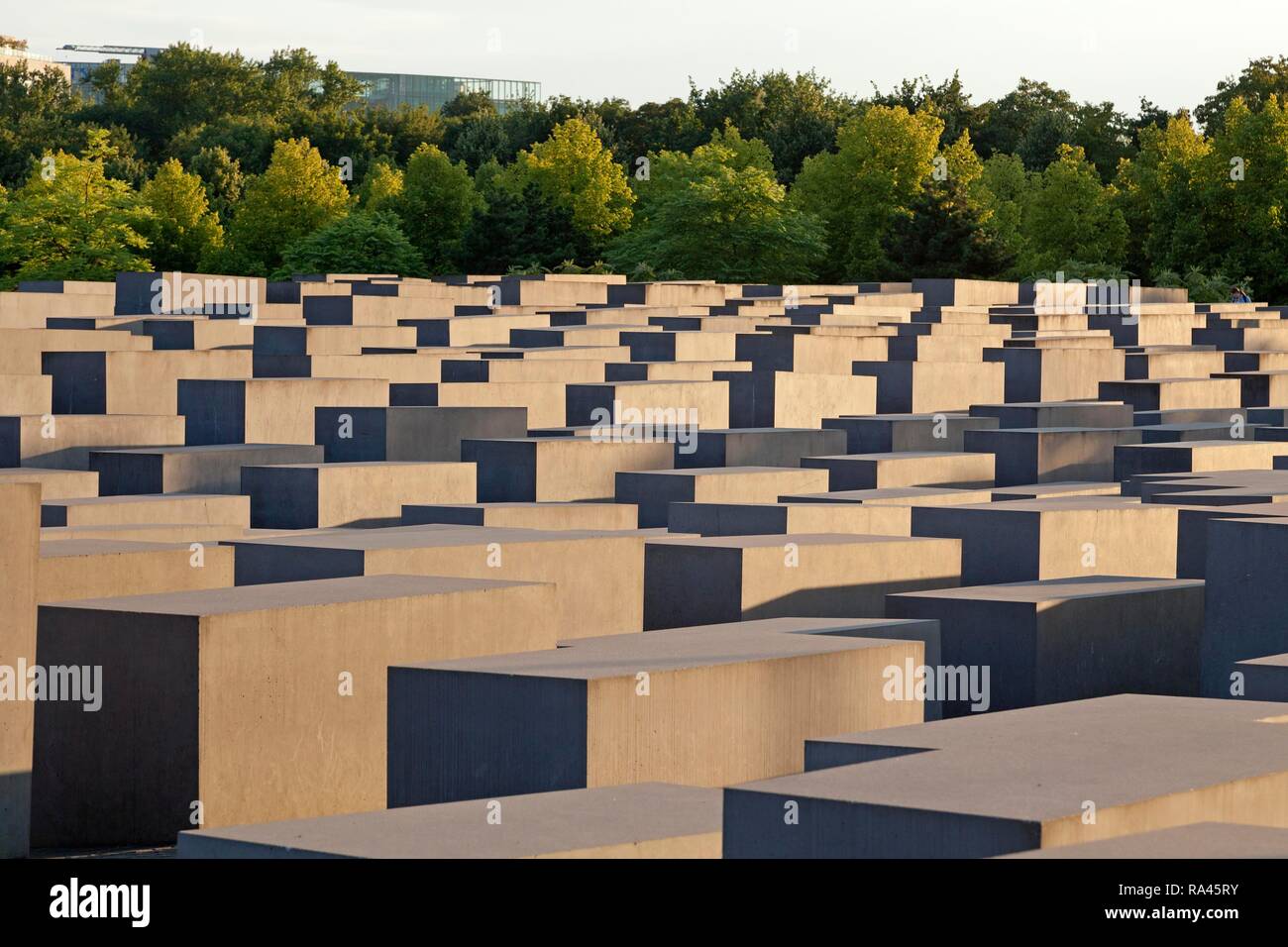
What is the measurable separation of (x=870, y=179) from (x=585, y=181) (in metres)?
8.87

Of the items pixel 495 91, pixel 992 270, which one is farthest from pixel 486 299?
pixel 495 91

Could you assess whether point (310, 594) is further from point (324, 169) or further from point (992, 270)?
point (324, 169)

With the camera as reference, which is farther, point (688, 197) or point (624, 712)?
point (688, 197)

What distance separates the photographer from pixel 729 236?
54094 millimetres

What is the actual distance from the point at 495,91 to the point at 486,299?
12699 cm

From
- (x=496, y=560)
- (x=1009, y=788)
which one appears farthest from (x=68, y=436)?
(x=1009, y=788)

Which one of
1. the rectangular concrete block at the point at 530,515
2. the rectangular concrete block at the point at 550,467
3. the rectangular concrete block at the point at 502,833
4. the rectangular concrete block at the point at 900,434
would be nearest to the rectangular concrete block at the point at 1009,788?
the rectangular concrete block at the point at 502,833

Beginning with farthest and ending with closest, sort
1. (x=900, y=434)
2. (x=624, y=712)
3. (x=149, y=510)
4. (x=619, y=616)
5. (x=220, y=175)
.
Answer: (x=220, y=175) < (x=900, y=434) < (x=149, y=510) < (x=619, y=616) < (x=624, y=712)

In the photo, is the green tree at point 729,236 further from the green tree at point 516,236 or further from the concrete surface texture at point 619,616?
the concrete surface texture at point 619,616

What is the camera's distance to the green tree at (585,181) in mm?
61375

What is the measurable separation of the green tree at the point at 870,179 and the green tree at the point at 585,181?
18.7 ft

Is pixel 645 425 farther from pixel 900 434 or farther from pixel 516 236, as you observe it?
pixel 516 236

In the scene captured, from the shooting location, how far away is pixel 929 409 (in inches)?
976
